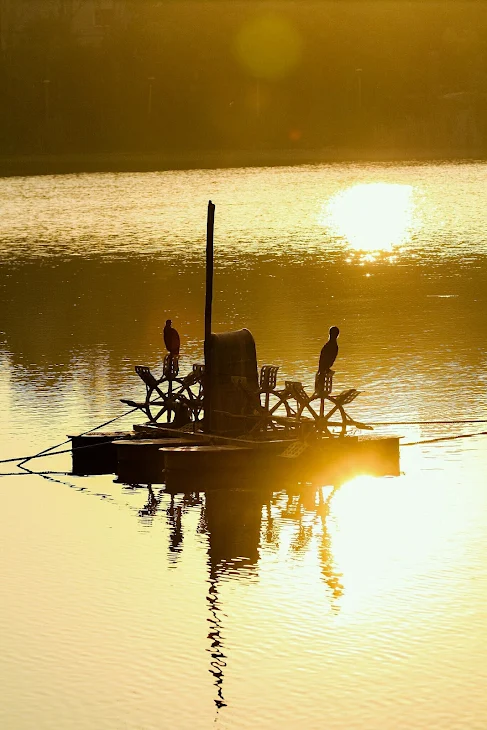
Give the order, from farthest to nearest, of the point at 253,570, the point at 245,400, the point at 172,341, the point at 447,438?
1. the point at 447,438
2. the point at 172,341
3. the point at 245,400
4. the point at 253,570

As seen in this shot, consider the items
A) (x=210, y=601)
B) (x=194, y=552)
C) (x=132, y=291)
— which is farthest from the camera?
(x=132, y=291)

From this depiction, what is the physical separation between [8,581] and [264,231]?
110m

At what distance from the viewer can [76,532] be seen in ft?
121

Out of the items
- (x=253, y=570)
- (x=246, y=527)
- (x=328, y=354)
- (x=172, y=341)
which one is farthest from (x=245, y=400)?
(x=253, y=570)

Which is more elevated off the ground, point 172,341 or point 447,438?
point 172,341

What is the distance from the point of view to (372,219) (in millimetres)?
160125

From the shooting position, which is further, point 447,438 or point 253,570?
point 447,438

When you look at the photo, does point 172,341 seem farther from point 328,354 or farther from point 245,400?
point 328,354

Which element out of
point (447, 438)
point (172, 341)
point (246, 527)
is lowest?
point (246, 527)

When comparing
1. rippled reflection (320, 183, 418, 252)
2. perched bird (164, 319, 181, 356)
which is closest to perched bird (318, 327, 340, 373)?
perched bird (164, 319, 181, 356)

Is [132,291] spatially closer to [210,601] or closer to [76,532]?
[76,532]

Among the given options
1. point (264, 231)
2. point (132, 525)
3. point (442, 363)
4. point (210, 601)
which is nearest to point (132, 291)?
point (442, 363)

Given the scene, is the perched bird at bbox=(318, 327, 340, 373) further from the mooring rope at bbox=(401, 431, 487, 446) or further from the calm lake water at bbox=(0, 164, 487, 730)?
the mooring rope at bbox=(401, 431, 487, 446)

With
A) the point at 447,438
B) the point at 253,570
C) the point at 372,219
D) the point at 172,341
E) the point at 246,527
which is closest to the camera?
the point at 253,570
